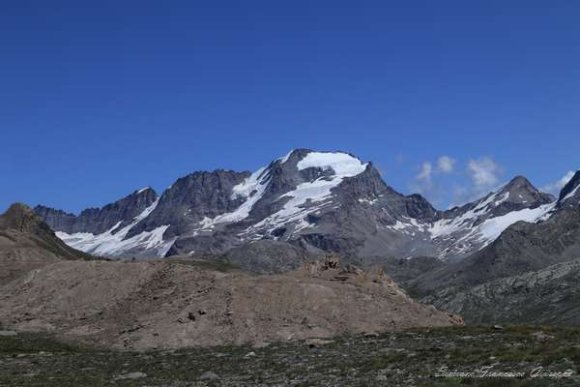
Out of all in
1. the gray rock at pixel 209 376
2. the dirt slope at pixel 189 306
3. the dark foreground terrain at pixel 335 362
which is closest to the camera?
the dark foreground terrain at pixel 335 362

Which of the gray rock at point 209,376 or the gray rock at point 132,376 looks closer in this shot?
the gray rock at point 209,376

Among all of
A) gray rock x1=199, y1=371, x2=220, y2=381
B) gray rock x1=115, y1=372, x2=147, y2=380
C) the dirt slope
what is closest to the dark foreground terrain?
gray rock x1=115, y1=372, x2=147, y2=380

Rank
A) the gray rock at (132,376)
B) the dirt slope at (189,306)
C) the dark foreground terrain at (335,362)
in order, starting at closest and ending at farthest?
the dark foreground terrain at (335,362)
the gray rock at (132,376)
the dirt slope at (189,306)

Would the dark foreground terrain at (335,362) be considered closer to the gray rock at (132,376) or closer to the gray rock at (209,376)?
the gray rock at (132,376)

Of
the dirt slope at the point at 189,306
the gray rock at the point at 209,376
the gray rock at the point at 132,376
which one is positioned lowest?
the gray rock at the point at 209,376

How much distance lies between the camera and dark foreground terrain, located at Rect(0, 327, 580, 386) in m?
35.0

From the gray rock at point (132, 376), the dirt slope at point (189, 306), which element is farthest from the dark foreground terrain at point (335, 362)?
the dirt slope at point (189, 306)

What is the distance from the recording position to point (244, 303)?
221 ft

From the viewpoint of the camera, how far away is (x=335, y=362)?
4481cm

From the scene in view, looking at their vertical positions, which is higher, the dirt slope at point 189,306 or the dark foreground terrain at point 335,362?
the dirt slope at point 189,306

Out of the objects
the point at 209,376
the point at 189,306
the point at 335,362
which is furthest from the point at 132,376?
the point at 189,306

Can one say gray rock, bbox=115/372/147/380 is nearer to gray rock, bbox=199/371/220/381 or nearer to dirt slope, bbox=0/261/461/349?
gray rock, bbox=199/371/220/381

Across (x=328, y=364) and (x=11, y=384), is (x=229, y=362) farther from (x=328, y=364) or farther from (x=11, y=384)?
(x=11, y=384)

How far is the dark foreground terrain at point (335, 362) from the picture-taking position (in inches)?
1379
